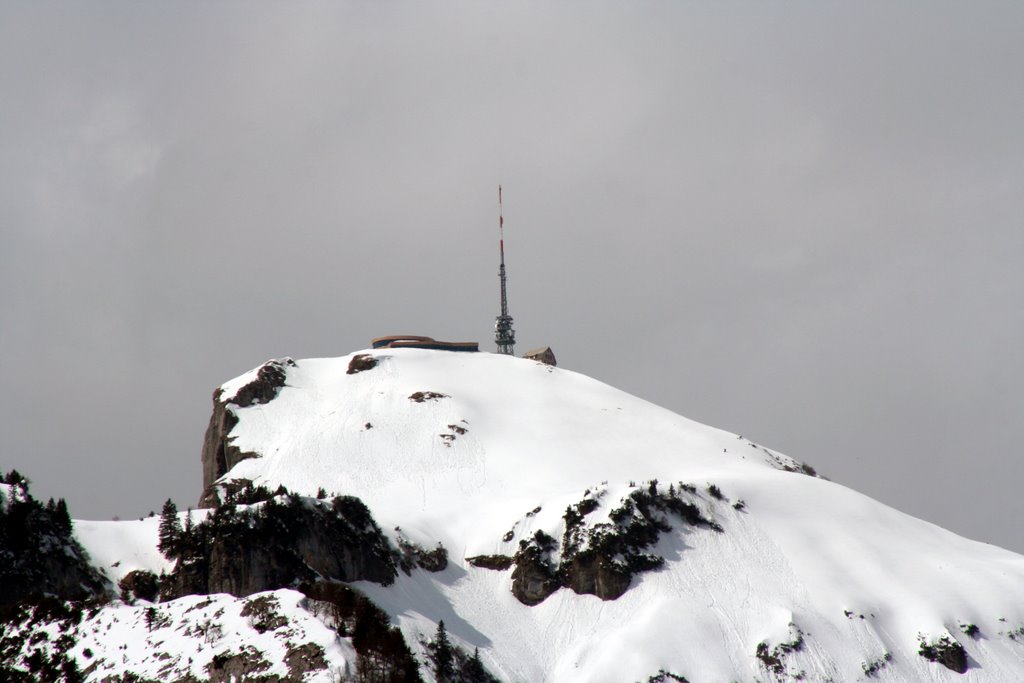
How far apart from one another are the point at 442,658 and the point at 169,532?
30.0 metres

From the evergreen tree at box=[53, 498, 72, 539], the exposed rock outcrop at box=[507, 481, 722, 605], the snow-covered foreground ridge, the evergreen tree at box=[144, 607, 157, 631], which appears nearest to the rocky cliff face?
the snow-covered foreground ridge

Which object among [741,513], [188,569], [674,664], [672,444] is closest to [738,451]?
[672,444]

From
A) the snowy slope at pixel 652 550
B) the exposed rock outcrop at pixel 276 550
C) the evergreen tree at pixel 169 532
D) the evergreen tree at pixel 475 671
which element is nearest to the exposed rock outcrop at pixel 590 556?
the snowy slope at pixel 652 550

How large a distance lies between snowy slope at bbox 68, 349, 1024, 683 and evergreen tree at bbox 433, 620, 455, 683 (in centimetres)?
227

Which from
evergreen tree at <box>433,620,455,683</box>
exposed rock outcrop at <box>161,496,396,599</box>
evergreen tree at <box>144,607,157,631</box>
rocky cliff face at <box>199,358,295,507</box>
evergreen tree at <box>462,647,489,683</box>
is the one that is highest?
rocky cliff face at <box>199,358,295,507</box>

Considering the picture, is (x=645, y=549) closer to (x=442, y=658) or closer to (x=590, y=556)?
(x=590, y=556)

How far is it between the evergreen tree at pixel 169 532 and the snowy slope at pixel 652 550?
1.45 metres

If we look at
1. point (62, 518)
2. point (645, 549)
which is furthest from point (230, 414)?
point (645, 549)

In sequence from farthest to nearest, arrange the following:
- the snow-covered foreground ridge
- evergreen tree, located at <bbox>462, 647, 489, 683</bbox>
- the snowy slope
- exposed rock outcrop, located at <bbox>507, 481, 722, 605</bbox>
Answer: exposed rock outcrop, located at <bbox>507, 481, 722, 605</bbox>, the snow-covered foreground ridge, the snowy slope, evergreen tree, located at <bbox>462, 647, 489, 683</bbox>

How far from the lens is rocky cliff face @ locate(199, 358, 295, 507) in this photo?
167m

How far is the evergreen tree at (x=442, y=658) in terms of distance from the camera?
103 meters

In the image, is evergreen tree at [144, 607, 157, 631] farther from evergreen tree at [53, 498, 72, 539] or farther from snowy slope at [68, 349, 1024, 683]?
evergreen tree at [53, 498, 72, 539]

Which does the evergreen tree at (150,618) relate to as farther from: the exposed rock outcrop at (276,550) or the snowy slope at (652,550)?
the snowy slope at (652,550)

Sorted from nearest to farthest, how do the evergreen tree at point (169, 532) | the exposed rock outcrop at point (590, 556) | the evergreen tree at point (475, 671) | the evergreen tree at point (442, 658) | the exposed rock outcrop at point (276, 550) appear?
the evergreen tree at point (442, 658)
the evergreen tree at point (475, 671)
the exposed rock outcrop at point (276, 550)
the evergreen tree at point (169, 532)
the exposed rock outcrop at point (590, 556)
